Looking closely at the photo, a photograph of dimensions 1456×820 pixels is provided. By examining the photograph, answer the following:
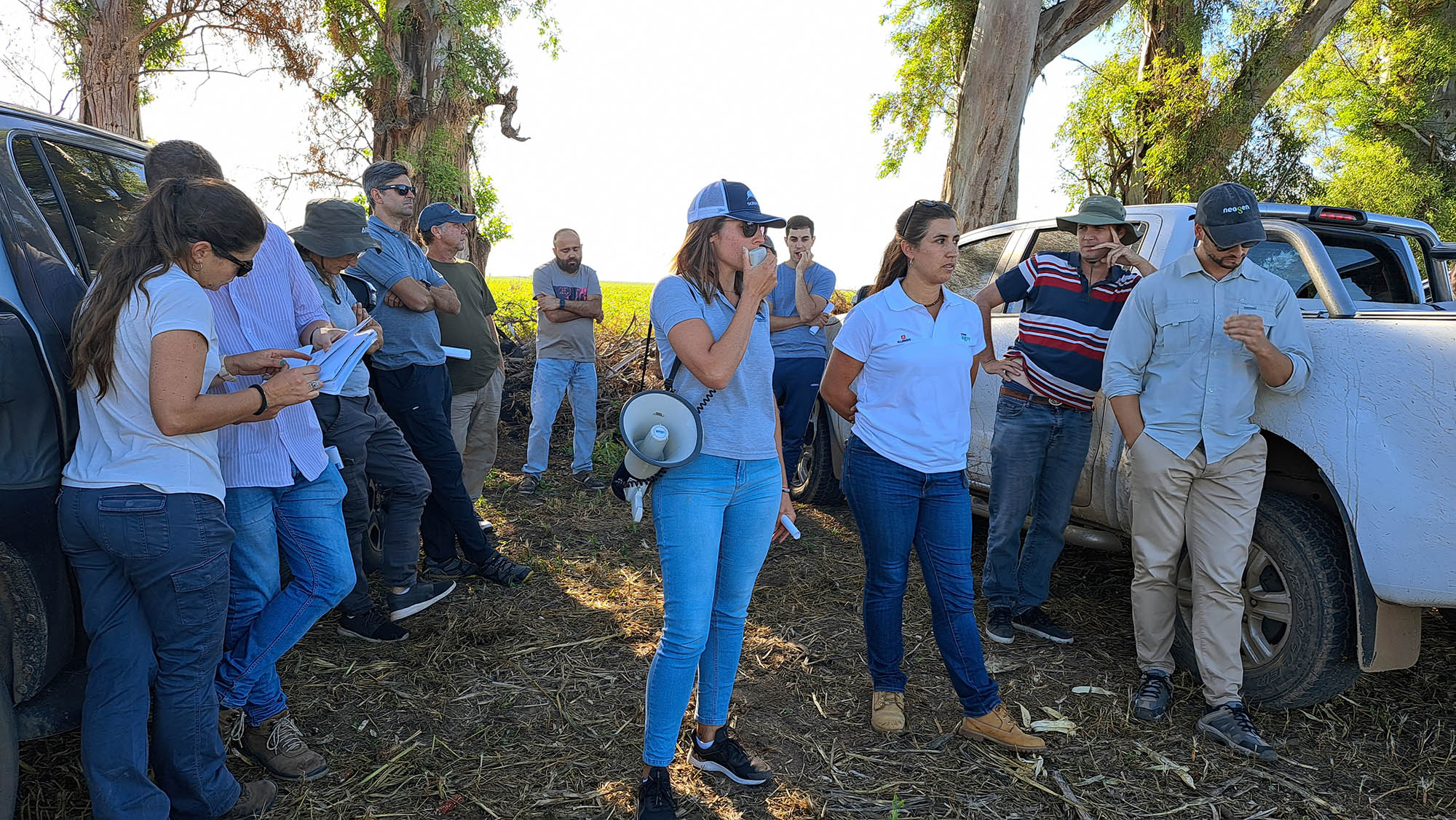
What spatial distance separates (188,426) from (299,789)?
1.38 meters

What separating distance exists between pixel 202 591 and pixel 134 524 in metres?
0.26

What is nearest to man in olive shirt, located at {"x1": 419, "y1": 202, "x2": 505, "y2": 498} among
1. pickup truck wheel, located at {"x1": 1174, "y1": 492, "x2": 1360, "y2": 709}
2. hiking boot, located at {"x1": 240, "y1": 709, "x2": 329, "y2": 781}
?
hiking boot, located at {"x1": 240, "y1": 709, "x2": 329, "y2": 781}

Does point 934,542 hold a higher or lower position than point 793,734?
higher

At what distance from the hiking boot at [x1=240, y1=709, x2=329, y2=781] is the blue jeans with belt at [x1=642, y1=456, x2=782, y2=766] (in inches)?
47.9

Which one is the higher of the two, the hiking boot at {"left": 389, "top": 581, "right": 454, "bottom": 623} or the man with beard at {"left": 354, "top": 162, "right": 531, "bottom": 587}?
the man with beard at {"left": 354, "top": 162, "right": 531, "bottom": 587}

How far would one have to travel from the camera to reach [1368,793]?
3.21 m

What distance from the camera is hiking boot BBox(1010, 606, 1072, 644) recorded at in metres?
4.42

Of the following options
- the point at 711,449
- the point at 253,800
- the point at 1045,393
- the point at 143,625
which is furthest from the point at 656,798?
the point at 1045,393

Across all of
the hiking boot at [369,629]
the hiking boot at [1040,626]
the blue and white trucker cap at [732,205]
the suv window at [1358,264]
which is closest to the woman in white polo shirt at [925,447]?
the blue and white trucker cap at [732,205]

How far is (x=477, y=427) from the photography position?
585cm

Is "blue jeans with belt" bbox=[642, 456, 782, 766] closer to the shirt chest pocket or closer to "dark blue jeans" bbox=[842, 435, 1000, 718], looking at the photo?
"dark blue jeans" bbox=[842, 435, 1000, 718]

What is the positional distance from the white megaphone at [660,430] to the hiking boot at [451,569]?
110 inches

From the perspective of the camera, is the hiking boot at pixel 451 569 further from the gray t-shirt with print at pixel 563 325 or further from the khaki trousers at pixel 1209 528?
the khaki trousers at pixel 1209 528

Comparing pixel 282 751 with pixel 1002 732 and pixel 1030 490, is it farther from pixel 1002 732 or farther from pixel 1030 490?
pixel 1030 490
